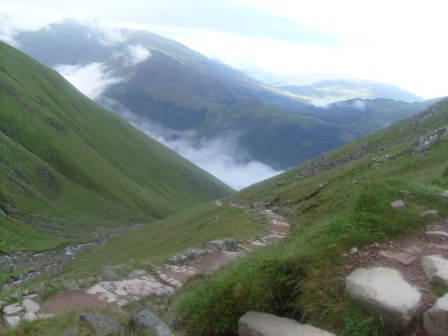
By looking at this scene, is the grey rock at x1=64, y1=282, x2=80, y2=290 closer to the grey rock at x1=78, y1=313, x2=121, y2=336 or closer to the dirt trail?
the dirt trail

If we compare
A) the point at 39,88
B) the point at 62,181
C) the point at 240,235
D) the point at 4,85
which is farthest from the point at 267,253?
the point at 39,88

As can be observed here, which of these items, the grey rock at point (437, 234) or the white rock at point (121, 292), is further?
the white rock at point (121, 292)

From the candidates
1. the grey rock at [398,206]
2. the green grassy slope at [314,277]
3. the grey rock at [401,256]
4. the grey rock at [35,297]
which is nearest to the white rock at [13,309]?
the grey rock at [35,297]

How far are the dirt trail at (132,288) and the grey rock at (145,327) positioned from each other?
699 cm

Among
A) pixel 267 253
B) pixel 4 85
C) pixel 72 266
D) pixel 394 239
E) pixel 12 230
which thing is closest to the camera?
pixel 394 239

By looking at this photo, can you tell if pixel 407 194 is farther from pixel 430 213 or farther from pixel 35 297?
pixel 35 297

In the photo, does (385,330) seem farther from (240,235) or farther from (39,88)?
(39,88)

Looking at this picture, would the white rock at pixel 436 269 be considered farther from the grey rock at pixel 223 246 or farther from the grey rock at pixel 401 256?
the grey rock at pixel 223 246

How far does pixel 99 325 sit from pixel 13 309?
7501 mm

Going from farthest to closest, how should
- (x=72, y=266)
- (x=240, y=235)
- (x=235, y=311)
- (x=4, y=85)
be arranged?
(x=4, y=85) < (x=72, y=266) < (x=240, y=235) < (x=235, y=311)

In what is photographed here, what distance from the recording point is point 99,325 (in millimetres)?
10547

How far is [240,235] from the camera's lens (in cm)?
3538

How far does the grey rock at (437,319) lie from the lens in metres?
7.58

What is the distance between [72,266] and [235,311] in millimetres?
57731
